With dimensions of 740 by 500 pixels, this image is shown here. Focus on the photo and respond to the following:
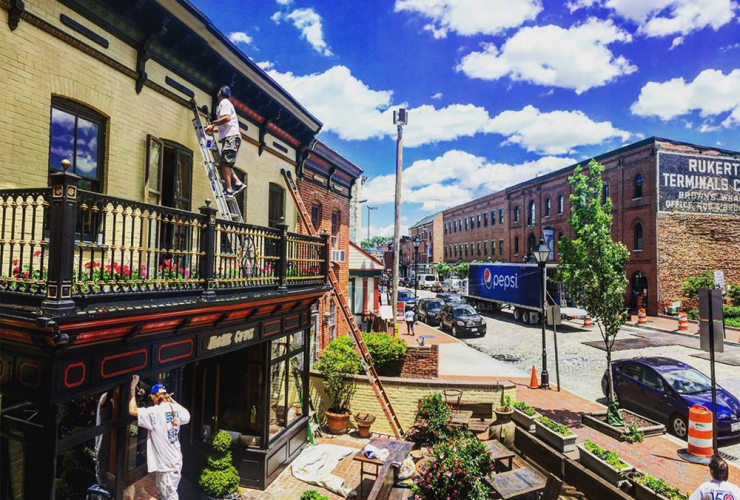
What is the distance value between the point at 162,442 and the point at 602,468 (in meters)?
7.01

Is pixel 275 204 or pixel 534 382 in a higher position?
pixel 275 204

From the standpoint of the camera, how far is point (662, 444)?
1049 centimetres

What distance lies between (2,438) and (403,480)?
623 cm

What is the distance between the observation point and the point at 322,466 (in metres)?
9.26

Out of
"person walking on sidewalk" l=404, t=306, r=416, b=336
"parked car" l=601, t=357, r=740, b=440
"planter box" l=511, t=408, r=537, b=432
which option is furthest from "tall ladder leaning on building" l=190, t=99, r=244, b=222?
"person walking on sidewalk" l=404, t=306, r=416, b=336

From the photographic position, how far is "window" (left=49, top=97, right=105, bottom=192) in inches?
243

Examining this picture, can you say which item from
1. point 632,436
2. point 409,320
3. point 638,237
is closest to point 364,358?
point 632,436

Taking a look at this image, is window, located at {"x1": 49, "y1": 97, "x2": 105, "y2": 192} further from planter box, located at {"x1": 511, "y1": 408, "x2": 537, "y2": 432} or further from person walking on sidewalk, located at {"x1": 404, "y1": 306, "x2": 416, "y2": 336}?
person walking on sidewalk, located at {"x1": 404, "y1": 306, "x2": 416, "y2": 336}

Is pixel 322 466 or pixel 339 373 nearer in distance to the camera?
pixel 322 466

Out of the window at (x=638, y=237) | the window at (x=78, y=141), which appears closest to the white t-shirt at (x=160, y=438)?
the window at (x=78, y=141)

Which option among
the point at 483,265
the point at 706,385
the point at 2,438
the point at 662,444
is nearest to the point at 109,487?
the point at 2,438

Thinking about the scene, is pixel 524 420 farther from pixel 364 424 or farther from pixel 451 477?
pixel 451 477

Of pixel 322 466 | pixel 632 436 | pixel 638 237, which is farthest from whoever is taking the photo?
pixel 638 237

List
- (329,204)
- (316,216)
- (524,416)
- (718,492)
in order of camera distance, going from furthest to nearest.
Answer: (329,204) < (316,216) < (524,416) < (718,492)
